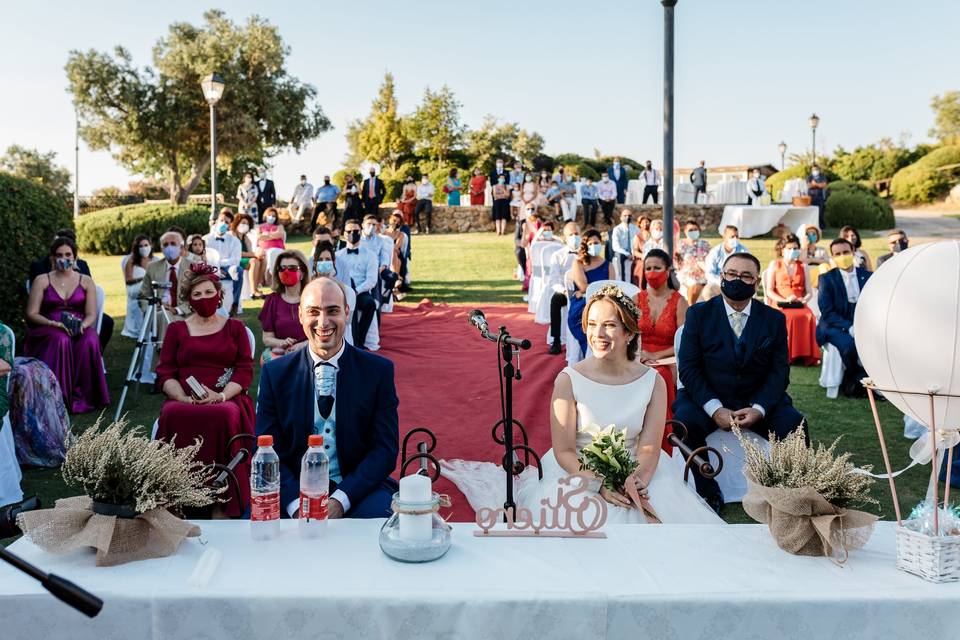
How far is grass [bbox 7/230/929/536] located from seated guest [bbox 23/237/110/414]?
28 centimetres

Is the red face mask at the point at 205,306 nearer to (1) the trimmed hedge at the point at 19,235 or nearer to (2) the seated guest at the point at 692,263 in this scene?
(1) the trimmed hedge at the point at 19,235

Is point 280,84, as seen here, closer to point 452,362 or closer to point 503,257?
point 503,257

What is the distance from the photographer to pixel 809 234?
11.4 m

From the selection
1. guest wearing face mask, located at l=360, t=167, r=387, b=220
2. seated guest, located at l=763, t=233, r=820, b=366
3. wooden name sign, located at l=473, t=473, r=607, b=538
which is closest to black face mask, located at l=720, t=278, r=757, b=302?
wooden name sign, located at l=473, t=473, r=607, b=538

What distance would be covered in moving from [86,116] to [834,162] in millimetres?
33437

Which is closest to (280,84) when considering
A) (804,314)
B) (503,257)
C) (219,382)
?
(503,257)

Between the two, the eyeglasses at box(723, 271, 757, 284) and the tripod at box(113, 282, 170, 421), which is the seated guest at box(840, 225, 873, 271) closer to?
the eyeglasses at box(723, 271, 757, 284)

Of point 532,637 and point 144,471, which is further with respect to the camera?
point 144,471

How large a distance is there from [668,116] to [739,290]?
9.12 feet

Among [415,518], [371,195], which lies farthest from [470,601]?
[371,195]

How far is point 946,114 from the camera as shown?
62.6 metres

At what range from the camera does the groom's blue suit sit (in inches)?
142

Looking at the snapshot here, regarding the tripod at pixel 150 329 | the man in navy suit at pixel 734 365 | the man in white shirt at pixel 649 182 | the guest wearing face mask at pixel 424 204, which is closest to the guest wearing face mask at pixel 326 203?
the guest wearing face mask at pixel 424 204

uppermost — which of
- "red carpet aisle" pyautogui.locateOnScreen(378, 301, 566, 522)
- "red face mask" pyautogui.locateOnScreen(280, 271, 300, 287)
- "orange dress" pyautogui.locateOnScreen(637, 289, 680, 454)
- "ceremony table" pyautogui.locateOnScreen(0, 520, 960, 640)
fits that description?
"red face mask" pyautogui.locateOnScreen(280, 271, 300, 287)
